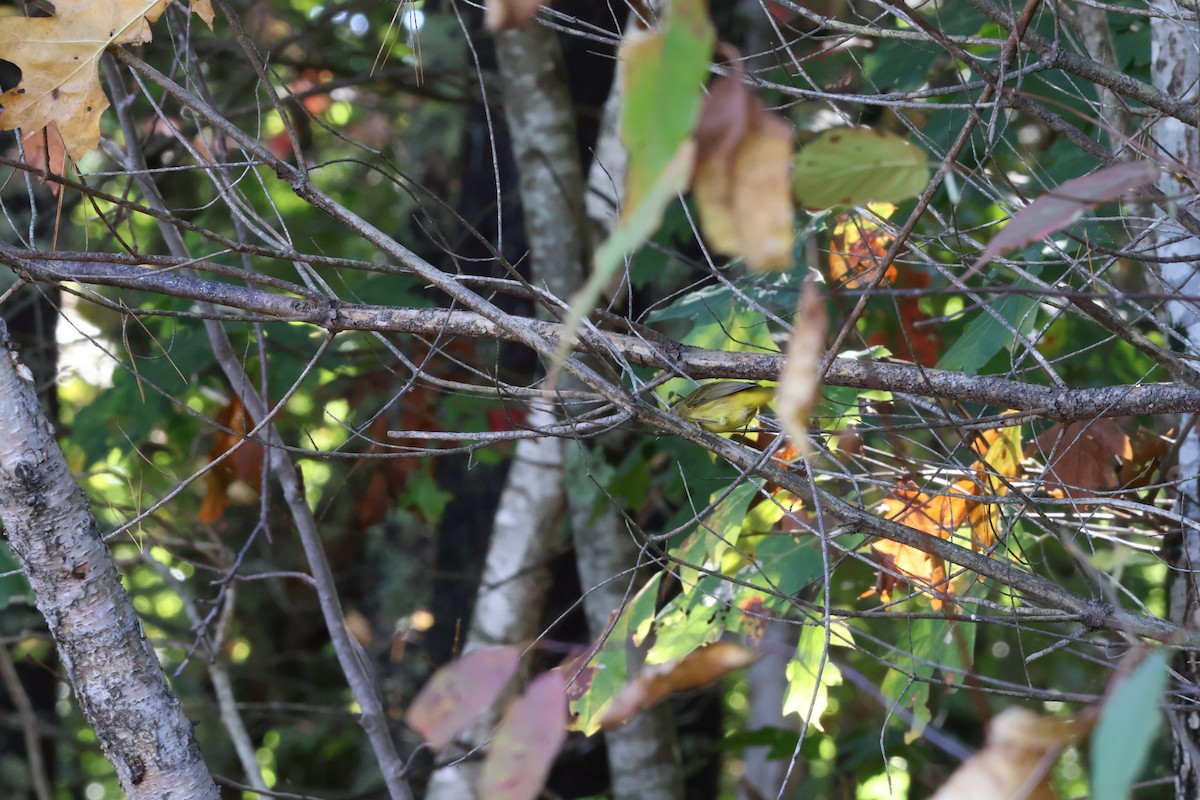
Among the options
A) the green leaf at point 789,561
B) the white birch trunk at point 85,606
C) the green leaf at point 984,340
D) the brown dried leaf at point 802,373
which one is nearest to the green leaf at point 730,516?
the green leaf at point 789,561

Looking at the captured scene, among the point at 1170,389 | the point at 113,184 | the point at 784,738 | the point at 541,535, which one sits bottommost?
the point at 784,738

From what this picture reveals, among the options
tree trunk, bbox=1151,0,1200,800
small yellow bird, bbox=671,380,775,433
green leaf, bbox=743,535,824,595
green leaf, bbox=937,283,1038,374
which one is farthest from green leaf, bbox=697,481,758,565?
tree trunk, bbox=1151,0,1200,800

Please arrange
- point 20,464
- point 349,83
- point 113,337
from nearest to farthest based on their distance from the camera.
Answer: point 20,464
point 349,83
point 113,337

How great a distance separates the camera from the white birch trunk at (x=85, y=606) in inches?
40.8

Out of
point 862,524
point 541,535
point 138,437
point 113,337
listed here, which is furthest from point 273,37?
point 862,524

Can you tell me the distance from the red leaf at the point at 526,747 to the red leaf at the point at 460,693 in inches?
0.9

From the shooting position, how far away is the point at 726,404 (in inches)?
49.4

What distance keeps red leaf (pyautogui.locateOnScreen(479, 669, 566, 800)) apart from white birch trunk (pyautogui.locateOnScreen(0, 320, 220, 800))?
0.67 m

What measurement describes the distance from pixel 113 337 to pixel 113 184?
66 cm

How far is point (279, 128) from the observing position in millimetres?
5984

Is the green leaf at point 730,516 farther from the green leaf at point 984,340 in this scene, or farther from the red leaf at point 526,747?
the red leaf at point 526,747

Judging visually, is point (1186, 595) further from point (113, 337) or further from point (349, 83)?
point (113, 337)

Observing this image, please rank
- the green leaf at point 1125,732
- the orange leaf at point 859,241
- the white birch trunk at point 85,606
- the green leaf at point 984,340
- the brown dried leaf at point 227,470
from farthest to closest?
1. the brown dried leaf at point 227,470
2. the orange leaf at point 859,241
3. the green leaf at point 984,340
4. the white birch trunk at point 85,606
5. the green leaf at point 1125,732

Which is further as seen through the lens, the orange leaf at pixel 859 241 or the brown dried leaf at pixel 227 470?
the brown dried leaf at pixel 227 470
